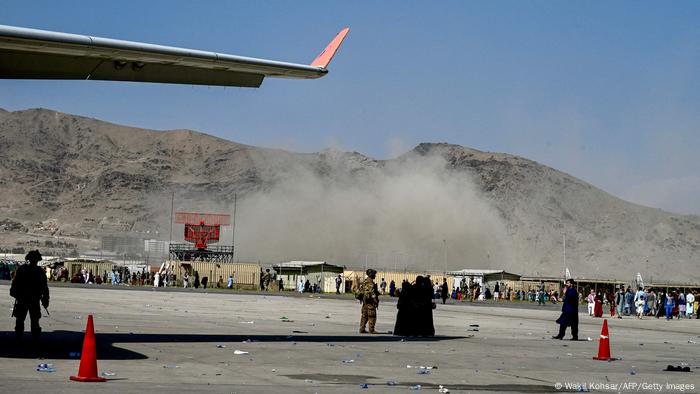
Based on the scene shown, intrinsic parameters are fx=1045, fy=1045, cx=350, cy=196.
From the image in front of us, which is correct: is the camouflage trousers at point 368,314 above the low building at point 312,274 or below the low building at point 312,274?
below

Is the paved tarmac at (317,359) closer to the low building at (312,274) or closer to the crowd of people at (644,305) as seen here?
the crowd of people at (644,305)

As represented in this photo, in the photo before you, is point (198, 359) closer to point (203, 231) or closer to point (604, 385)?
point (604, 385)

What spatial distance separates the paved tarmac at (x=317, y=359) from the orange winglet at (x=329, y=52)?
5.94 m

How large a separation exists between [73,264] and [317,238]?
303 feet

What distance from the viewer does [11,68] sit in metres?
20.4

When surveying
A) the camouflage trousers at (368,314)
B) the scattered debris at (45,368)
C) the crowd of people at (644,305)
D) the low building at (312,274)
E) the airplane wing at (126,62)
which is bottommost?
the scattered debris at (45,368)

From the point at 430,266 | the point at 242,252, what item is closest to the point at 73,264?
the point at 242,252

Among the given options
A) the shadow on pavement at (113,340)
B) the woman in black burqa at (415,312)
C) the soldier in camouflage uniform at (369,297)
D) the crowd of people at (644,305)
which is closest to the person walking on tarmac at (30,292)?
the shadow on pavement at (113,340)

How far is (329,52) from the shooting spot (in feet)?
71.2

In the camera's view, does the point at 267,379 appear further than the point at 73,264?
No

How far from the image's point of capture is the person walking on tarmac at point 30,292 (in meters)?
19.9

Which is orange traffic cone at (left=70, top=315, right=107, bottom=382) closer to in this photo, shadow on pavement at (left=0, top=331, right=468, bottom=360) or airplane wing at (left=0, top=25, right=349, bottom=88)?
shadow on pavement at (left=0, top=331, right=468, bottom=360)

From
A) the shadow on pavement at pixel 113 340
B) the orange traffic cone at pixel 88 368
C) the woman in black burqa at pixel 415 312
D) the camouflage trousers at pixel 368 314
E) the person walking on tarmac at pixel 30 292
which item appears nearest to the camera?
the orange traffic cone at pixel 88 368

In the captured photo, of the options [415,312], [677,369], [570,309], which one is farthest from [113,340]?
[570,309]
